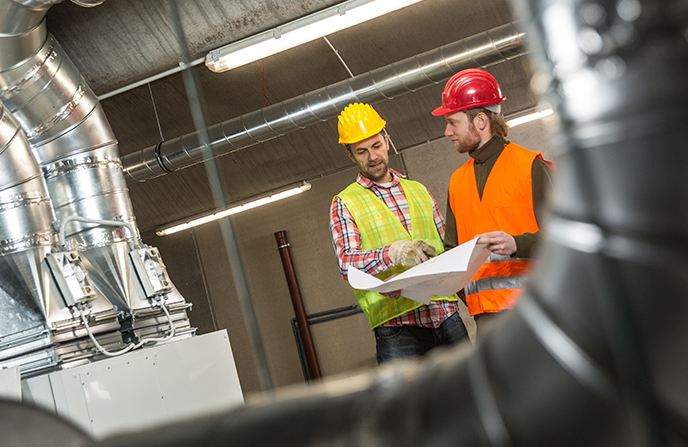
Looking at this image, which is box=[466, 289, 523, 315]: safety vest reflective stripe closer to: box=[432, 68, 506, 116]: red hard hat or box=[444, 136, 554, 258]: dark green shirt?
box=[444, 136, 554, 258]: dark green shirt

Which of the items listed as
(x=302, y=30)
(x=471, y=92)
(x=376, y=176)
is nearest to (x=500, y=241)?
(x=471, y=92)

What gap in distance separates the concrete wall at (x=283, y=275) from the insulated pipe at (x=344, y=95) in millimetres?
2777

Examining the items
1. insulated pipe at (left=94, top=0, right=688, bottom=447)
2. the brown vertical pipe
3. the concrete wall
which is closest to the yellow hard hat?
insulated pipe at (left=94, top=0, right=688, bottom=447)

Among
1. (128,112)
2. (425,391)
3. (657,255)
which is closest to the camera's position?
(657,255)

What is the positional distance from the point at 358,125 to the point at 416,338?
1.33m

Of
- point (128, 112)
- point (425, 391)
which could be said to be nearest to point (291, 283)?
point (128, 112)

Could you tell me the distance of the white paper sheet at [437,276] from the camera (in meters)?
2.36

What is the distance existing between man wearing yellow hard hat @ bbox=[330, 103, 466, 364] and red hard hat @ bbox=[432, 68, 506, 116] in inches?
25.0

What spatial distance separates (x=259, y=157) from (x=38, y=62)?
5351mm

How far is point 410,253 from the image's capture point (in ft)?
9.46

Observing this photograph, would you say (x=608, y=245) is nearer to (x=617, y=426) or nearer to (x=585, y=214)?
(x=585, y=214)

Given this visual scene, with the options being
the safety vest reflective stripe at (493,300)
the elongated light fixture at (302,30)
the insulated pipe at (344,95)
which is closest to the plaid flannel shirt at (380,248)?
the safety vest reflective stripe at (493,300)

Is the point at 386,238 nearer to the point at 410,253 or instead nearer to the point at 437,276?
the point at 410,253

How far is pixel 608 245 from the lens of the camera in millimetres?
509
